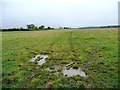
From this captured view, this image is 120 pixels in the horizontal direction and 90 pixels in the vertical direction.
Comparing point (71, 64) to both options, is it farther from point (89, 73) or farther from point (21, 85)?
point (21, 85)

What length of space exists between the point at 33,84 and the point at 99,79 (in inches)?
106

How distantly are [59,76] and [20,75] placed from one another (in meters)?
1.83

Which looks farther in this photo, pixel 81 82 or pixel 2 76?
pixel 2 76

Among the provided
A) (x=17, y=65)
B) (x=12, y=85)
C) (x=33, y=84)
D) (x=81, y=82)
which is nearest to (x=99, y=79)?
(x=81, y=82)

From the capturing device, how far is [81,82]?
26.8 ft

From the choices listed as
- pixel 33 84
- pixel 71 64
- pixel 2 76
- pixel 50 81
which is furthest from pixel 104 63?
pixel 2 76

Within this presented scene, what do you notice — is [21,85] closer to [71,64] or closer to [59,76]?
[59,76]

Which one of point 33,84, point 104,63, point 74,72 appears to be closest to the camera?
point 33,84

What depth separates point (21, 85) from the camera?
26.8 feet

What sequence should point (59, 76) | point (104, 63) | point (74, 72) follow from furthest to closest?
point (104, 63) < point (74, 72) < point (59, 76)

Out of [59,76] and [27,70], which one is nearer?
[59,76]

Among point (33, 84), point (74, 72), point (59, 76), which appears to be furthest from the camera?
point (74, 72)

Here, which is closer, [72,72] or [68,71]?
[72,72]

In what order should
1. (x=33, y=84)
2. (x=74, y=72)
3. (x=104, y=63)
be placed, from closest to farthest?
(x=33, y=84), (x=74, y=72), (x=104, y=63)
